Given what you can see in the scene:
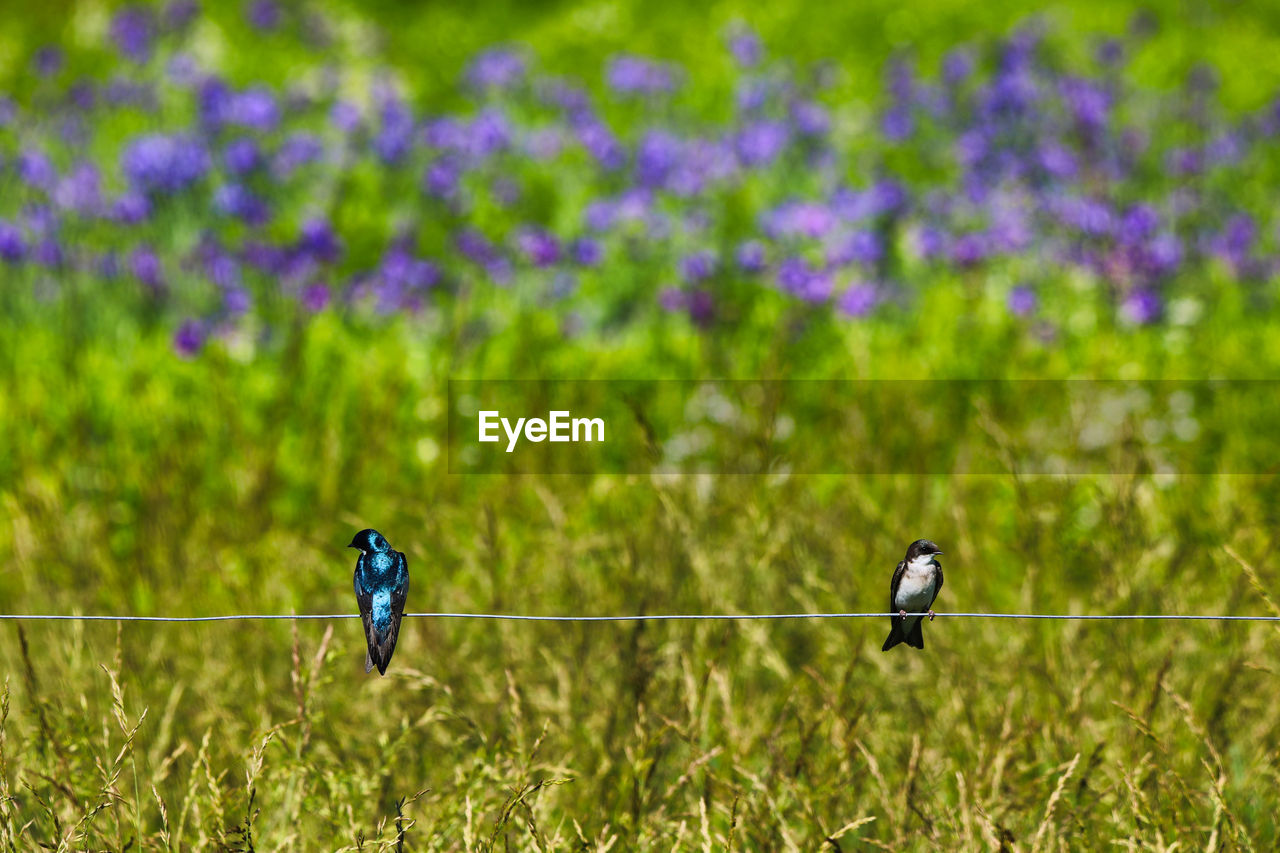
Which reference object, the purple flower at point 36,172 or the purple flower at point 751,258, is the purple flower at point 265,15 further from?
the purple flower at point 751,258

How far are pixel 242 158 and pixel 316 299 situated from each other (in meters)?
0.80

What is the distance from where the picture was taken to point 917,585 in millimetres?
949

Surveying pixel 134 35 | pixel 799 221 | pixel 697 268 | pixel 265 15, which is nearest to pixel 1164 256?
pixel 799 221

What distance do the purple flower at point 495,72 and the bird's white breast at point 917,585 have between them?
5.54 metres

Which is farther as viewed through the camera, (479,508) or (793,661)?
(479,508)

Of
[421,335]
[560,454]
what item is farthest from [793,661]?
[421,335]

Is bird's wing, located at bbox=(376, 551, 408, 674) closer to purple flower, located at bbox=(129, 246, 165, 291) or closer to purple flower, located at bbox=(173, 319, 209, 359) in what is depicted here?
purple flower, located at bbox=(173, 319, 209, 359)

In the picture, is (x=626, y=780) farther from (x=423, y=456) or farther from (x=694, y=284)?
(x=694, y=284)

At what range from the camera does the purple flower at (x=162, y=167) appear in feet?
14.6

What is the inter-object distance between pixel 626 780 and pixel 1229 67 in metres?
6.45

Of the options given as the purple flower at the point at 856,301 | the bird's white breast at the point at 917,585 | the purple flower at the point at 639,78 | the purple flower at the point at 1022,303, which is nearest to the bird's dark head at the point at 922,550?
the bird's white breast at the point at 917,585

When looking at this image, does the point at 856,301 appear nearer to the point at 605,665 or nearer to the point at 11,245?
the point at 605,665

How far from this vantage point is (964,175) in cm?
537

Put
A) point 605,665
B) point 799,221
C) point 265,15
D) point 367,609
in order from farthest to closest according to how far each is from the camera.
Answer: point 265,15 → point 799,221 → point 605,665 → point 367,609
